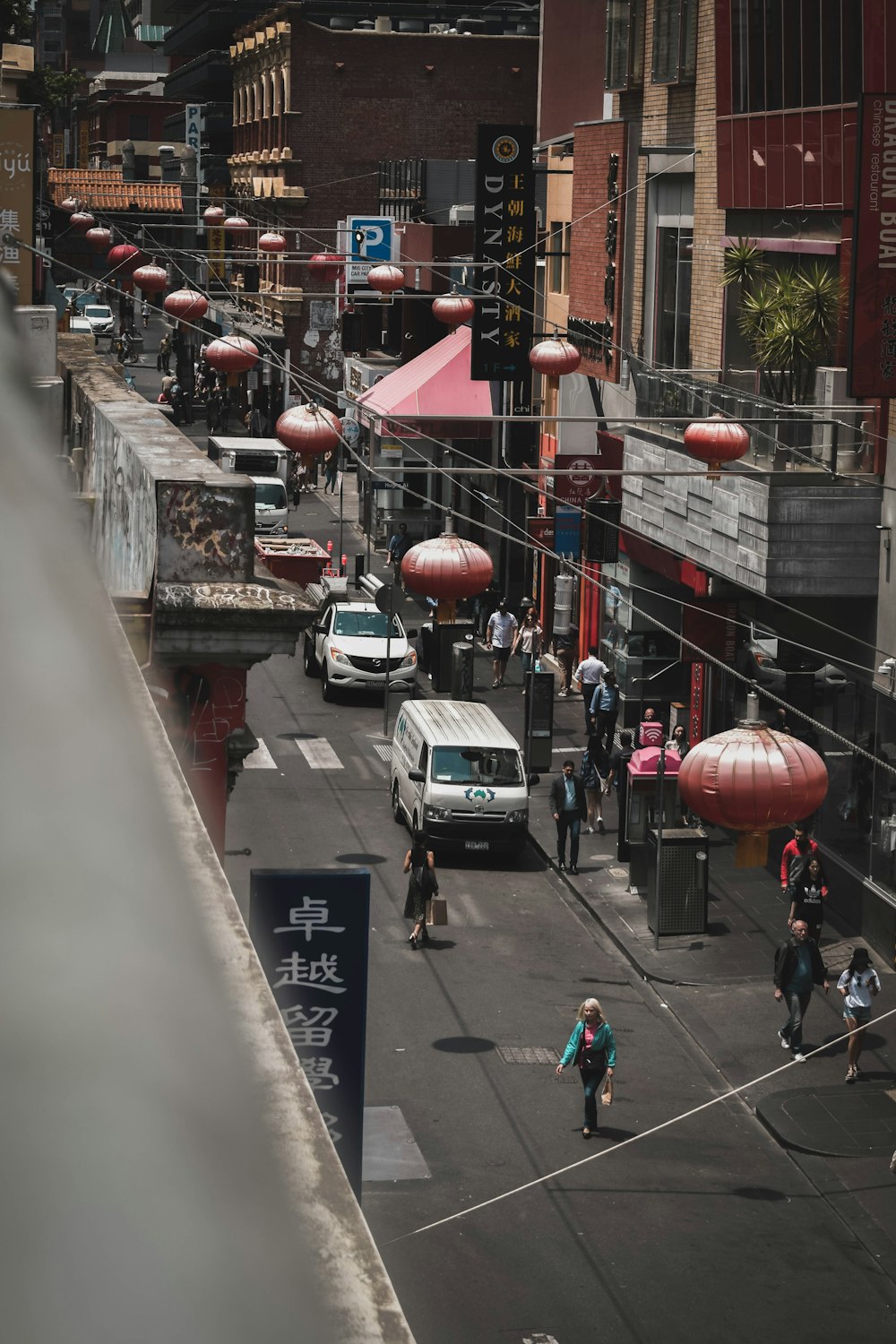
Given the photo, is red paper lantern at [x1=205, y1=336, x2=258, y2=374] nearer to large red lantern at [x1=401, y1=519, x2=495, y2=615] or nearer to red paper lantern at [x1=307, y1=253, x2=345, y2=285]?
red paper lantern at [x1=307, y1=253, x2=345, y2=285]

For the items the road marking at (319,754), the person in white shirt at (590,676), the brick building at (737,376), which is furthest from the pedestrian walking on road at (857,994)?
the person in white shirt at (590,676)

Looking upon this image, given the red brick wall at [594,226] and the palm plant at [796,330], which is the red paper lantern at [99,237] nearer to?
the red brick wall at [594,226]

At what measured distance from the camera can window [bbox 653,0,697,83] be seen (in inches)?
1133

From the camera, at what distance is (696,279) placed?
28750 mm

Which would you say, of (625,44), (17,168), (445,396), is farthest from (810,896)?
(445,396)

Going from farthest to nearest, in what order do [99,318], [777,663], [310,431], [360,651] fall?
[99,318] → [360,651] → [310,431] → [777,663]

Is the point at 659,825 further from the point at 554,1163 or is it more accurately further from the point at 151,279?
the point at 151,279

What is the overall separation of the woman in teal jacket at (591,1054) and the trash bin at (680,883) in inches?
245

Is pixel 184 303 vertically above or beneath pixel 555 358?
above

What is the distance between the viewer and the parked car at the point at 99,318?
94.8 m

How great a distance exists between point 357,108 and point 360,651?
1463 inches

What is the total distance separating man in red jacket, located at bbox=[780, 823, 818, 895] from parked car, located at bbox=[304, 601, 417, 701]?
530 inches

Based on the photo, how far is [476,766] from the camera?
26812 millimetres

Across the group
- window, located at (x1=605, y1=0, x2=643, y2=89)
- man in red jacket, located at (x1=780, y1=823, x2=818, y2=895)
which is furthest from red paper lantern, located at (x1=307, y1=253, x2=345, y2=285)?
man in red jacket, located at (x1=780, y1=823, x2=818, y2=895)
